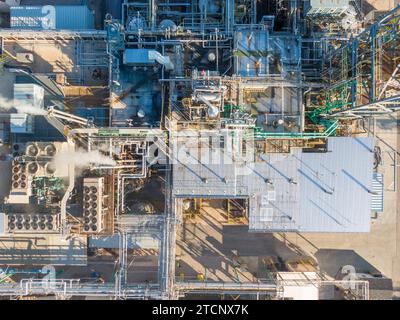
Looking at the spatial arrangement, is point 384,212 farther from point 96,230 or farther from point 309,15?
point 96,230

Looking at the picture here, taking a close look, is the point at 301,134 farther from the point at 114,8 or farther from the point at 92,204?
the point at 114,8

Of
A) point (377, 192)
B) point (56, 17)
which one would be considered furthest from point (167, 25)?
point (377, 192)

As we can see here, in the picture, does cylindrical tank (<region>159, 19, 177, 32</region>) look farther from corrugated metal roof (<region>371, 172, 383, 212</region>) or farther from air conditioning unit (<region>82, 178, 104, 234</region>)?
corrugated metal roof (<region>371, 172, 383, 212</region>)

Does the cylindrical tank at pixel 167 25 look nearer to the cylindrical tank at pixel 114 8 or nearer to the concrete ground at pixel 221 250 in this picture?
the cylindrical tank at pixel 114 8

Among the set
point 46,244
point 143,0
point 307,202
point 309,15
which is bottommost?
point 46,244

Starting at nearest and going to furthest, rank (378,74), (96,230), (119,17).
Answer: (378,74) < (96,230) < (119,17)

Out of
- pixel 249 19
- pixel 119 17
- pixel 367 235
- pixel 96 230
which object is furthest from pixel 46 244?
pixel 367 235

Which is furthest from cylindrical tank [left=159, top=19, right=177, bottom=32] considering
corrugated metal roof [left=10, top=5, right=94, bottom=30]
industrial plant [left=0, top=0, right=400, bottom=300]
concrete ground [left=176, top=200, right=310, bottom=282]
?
concrete ground [left=176, top=200, right=310, bottom=282]
